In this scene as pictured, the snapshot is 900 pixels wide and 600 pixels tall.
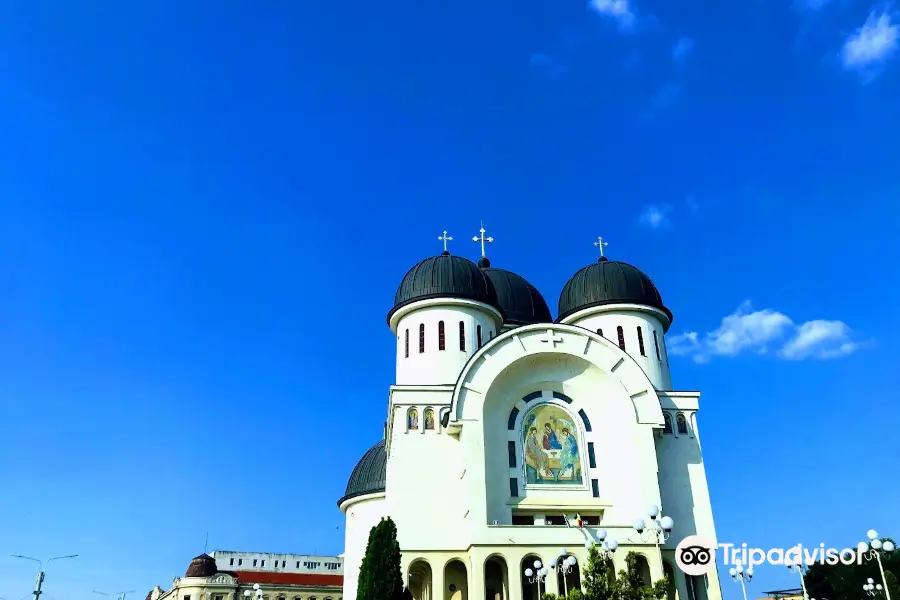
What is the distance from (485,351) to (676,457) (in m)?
7.98

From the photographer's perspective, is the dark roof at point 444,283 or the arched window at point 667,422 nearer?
the arched window at point 667,422

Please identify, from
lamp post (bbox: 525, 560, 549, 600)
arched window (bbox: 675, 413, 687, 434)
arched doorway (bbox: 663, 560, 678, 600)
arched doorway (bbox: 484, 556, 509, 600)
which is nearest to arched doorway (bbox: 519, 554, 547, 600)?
lamp post (bbox: 525, 560, 549, 600)

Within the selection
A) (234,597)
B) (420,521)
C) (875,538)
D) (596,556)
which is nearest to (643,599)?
(596,556)

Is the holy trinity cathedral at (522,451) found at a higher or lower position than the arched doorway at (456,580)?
higher

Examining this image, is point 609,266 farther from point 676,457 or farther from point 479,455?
point 479,455

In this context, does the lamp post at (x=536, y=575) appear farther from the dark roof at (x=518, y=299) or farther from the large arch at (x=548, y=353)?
the dark roof at (x=518, y=299)

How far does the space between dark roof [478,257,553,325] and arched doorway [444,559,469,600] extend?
11.8 meters

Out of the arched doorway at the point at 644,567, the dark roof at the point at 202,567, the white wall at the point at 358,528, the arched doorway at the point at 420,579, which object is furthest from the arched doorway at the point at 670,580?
the dark roof at the point at 202,567

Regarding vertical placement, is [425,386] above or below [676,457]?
above

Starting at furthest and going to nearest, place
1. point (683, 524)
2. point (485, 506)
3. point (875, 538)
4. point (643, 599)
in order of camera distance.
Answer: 1. point (683, 524)
2. point (485, 506)
3. point (875, 538)
4. point (643, 599)

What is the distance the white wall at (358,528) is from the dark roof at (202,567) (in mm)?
29149

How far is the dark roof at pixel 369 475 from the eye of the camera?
33.8 m

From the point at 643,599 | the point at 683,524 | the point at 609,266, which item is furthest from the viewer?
the point at 609,266

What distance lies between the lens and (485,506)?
2364cm
